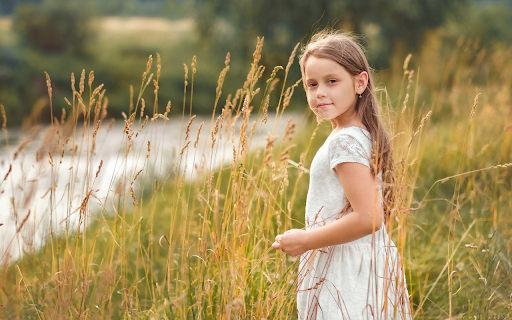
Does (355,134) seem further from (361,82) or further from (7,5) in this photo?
(7,5)

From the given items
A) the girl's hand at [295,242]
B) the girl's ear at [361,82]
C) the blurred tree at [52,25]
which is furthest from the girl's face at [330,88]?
the blurred tree at [52,25]

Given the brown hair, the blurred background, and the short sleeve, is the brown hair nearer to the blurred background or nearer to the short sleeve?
the short sleeve

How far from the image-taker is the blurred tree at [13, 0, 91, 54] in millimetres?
21297

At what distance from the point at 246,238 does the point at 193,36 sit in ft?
72.9

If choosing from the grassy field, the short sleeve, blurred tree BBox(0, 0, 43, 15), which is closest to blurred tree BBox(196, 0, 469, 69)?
the grassy field

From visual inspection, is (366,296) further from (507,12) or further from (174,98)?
(507,12)

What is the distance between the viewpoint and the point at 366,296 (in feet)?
4.57

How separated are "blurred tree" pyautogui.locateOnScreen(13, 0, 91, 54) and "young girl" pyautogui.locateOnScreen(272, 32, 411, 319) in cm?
2270

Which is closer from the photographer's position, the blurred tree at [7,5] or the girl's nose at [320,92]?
the girl's nose at [320,92]

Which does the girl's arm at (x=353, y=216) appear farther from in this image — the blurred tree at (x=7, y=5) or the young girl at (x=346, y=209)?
the blurred tree at (x=7, y=5)

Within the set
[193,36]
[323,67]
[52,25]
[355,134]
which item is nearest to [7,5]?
[52,25]

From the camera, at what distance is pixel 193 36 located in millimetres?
22922

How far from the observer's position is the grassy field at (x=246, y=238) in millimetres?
1613

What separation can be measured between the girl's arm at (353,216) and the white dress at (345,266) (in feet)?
0.14
